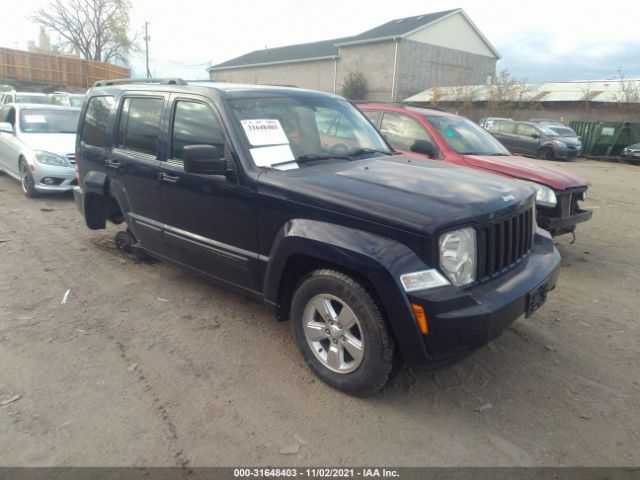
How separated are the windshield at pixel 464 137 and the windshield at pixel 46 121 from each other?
6.80 meters

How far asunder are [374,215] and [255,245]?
1033 mm

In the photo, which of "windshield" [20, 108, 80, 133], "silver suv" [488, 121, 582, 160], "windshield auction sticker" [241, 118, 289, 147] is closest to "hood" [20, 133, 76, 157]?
"windshield" [20, 108, 80, 133]

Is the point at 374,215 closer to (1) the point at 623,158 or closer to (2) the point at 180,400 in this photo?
(2) the point at 180,400

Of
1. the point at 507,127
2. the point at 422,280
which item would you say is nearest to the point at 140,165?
the point at 422,280

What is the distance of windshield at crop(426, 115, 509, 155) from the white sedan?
614 cm

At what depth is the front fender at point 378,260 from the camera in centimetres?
255

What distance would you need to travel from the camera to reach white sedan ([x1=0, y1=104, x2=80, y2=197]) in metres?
7.98

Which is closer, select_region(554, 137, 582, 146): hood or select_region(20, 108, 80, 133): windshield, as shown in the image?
select_region(20, 108, 80, 133): windshield

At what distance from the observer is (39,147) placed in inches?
320

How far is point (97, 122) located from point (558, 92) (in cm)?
3344

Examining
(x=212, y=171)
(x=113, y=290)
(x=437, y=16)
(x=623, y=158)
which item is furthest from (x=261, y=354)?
(x=437, y=16)

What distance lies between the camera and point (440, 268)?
2.62 m

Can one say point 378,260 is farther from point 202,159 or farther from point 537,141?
point 537,141

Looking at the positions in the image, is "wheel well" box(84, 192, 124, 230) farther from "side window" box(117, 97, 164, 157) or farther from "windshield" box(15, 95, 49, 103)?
"windshield" box(15, 95, 49, 103)
